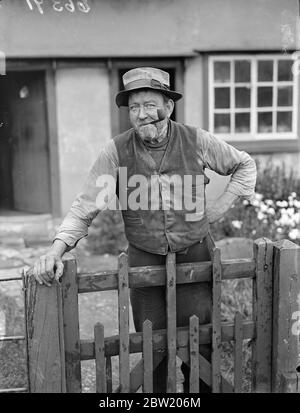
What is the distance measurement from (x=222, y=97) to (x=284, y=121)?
3.20 feet

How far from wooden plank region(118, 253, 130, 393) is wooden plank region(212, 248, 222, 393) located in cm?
39

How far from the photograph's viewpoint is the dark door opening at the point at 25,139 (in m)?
7.34

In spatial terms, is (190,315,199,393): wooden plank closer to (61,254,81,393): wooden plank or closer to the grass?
(61,254,81,393): wooden plank

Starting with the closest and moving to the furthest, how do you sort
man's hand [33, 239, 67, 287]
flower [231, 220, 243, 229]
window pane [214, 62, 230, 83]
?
man's hand [33, 239, 67, 287]
flower [231, 220, 243, 229]
window pane [214, 62, 230, 83]

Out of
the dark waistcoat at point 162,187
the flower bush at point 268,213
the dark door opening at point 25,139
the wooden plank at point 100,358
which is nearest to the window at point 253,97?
the flower bush at point 268,213

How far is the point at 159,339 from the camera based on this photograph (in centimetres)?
236

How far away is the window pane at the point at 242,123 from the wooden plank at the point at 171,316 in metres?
5.46

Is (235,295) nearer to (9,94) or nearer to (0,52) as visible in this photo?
(0,52)

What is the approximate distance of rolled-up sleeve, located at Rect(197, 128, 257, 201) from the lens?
241 centimetres

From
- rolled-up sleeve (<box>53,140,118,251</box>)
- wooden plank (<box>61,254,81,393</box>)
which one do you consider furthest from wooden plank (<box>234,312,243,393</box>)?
rolled-up sleeve (<box>53,140,118,251</box>)

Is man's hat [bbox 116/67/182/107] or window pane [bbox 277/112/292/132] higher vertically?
window pane [bbox 277/112/292/132]

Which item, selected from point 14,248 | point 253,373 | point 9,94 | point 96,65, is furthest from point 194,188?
point 9,94

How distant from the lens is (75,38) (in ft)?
22.2
